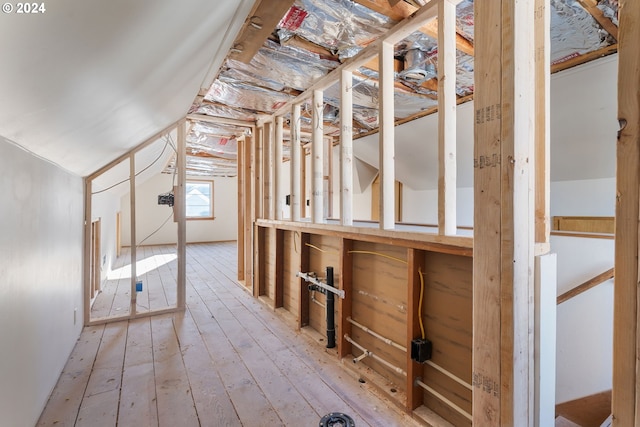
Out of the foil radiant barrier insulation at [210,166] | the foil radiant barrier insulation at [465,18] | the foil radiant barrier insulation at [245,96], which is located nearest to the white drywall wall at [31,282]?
the foil radiant barrier insulation at [245,96]

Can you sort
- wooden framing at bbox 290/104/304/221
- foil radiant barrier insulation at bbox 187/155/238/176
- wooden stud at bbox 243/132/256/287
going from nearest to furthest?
1. wooden framing at bbox 290/104/304/221
2. wooden stud at bbox 243/132/256/287
3. foil radiant barrier insulation at bbox 187/155/238/176

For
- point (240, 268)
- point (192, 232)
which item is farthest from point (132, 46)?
point (192, 232)

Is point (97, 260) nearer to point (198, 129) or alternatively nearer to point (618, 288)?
point (198, 129)

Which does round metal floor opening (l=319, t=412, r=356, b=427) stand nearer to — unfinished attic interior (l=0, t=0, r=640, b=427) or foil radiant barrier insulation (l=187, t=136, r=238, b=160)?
unfinished attic interior (l=0, t=0, r=640, b=427)

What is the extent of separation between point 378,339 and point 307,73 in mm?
2048

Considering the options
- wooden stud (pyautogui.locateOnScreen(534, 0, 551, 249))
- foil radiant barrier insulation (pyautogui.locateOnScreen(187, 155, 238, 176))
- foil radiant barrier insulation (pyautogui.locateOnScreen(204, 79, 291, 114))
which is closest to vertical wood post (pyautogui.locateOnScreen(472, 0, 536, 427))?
wooden stud (pyautogui.locateOnScreen(534, 0, 551, 249))

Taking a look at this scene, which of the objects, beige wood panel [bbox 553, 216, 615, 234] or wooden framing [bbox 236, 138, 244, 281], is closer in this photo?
beige wood panel [bbox 553, 216, 615, 234]

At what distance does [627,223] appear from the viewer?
0.71 metres

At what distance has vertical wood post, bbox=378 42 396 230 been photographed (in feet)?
5.98

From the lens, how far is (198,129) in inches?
163

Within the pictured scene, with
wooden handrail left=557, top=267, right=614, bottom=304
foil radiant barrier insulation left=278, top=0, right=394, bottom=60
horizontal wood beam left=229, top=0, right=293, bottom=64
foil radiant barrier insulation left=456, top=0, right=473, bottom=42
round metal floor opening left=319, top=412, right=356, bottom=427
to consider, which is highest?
foil radiant barrier insulation left=456, top=0, right=473, bottom=42

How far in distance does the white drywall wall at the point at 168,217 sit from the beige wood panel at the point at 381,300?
21.7 ft

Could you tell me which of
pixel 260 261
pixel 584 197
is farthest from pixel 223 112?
Result: pixel 584 197

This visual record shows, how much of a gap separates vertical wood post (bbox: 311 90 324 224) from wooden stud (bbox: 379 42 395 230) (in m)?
0.76
